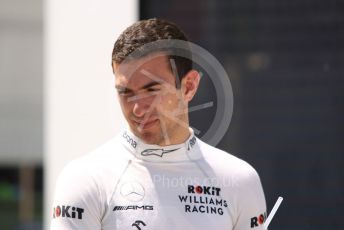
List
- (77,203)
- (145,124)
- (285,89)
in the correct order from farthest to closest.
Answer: (285,89)
(145,124)
(77,203)

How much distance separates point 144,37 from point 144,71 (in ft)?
0.33

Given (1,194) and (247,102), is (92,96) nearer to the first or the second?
(247,102)

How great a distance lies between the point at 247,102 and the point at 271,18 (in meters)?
0.60

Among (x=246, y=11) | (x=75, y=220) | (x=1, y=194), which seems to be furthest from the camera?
(x=1, y=194)

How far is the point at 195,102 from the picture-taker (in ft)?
18.5

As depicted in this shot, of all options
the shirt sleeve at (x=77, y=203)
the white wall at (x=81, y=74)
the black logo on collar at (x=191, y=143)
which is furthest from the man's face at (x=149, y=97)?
the white wall at (x=81, y=74)

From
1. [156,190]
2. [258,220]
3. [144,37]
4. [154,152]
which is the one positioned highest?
[144,37]

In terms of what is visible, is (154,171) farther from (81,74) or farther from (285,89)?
(285,89)

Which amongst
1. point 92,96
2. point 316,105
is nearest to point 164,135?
point 92,96

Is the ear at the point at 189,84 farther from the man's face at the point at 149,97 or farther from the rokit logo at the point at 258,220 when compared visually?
the rokit logo at the point at 258,220

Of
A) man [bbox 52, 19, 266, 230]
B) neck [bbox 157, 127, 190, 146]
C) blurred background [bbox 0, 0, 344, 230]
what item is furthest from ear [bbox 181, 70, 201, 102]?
blurred background [bbox 0, 0, 344, 230]

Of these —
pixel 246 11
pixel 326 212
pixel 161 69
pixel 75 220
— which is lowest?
pixel 326 212

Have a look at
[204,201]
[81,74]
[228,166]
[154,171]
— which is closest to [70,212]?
[154,171]

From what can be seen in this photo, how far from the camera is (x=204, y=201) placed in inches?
99.9
